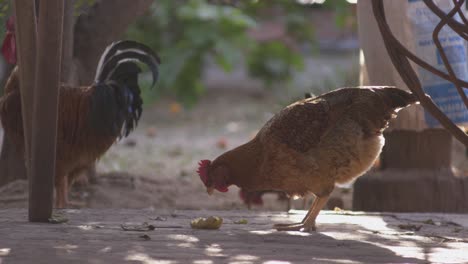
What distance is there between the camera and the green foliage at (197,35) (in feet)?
44.7

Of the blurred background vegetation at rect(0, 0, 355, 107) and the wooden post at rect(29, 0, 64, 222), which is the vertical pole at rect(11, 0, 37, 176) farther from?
the blurred background vegetation at rect(0, 0, 355, 107)

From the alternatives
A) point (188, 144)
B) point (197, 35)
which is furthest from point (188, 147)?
point (197, 35)

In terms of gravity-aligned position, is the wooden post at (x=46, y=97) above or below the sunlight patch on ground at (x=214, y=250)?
above

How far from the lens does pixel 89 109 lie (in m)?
6.45

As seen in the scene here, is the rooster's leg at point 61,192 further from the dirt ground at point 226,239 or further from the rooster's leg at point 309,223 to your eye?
the rooster's leg at point 309,223

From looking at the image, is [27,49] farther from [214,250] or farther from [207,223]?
[214,250]

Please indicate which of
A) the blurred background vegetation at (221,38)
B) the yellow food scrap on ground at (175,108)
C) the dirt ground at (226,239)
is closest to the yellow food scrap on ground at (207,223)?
the dirt ground at (226,239)

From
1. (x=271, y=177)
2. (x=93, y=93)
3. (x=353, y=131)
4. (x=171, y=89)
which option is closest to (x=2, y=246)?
(x=271, y=177)

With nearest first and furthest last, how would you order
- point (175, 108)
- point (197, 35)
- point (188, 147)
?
point (188, 147)
point (197, 35)
point (175, 108)

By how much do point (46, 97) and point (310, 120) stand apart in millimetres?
1462

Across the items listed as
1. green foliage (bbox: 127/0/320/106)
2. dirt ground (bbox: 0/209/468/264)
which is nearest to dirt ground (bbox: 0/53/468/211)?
green foliage (bbox: 127/0/320/106)

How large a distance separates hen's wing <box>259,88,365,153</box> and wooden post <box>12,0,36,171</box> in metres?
1.35

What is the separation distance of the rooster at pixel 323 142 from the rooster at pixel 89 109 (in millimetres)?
1974

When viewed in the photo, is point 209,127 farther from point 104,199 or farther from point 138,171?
point 104,199
